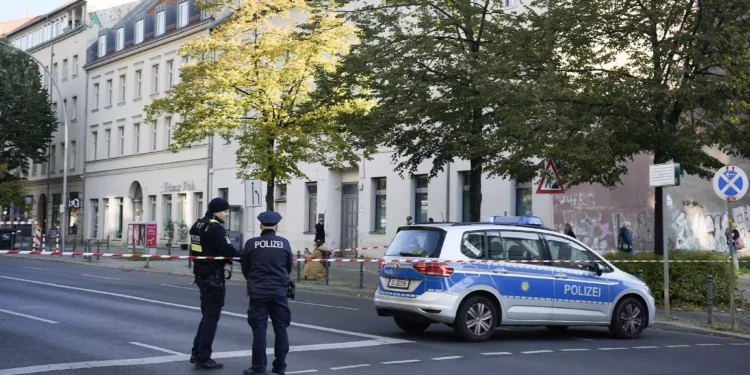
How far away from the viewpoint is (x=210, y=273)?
32.9 ft

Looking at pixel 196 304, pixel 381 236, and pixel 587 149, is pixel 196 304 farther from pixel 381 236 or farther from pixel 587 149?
pixel 381 236

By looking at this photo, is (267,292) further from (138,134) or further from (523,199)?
(138,134)

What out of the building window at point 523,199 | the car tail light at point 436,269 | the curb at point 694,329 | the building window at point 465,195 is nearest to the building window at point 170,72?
the building window at point 465,195

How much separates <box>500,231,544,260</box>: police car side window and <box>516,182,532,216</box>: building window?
17.7 metres

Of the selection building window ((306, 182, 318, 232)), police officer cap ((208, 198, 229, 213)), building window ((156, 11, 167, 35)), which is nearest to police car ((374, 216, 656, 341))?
police officer cap ((208, 198, 229, 213))

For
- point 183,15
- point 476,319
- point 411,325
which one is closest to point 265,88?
point 411,325

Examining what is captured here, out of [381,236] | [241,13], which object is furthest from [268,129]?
[381,236]

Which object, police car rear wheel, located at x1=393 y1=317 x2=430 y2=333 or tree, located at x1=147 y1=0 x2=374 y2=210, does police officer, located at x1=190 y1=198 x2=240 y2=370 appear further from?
tree, located at x1=147 y1=0 x2=374 y2=210

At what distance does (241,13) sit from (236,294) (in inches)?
436

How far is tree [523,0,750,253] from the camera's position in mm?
17906

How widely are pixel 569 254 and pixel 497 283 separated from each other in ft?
5.03

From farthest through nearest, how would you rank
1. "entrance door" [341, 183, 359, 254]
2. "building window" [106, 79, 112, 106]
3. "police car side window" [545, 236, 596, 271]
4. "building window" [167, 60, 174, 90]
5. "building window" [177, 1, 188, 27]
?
"building window" [106, 79, 112, 106], "building window" [177, 1, 188, 27], "building window" [167, 60, 174, 90], "entrance door" [341, 183, 359, 254], "police car side window" [545, 236, 596, 271]

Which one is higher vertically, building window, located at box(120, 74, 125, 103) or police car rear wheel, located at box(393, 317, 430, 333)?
building window, located at box(120, 74, 125, 103)

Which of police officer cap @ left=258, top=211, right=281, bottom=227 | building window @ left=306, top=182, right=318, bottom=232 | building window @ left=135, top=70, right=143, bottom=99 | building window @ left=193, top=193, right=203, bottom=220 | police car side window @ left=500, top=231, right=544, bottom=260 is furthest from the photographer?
building window @ left=135, top=70, right=143, bottom=99
